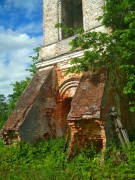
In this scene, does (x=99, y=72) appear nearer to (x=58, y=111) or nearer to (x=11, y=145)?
(x=58, y=111)

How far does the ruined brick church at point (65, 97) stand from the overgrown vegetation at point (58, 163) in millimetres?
424

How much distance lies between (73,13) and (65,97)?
430 centimetres

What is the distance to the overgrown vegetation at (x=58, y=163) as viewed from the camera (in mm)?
6277

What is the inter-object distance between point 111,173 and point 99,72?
3.43 m

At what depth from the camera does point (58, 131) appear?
9992 millimetres

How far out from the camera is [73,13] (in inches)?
464

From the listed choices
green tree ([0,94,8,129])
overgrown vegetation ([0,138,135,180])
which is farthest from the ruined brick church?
green tree ([0,94,8,129])

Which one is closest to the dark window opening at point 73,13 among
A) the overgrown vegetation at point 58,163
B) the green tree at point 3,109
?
the overgrown vegetation at point 58,163

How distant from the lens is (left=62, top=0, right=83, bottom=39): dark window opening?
1138 centimetres

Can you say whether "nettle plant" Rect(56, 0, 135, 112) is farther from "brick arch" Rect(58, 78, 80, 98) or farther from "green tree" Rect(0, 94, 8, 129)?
"green tree" Rect(0, 94, 8, 129)

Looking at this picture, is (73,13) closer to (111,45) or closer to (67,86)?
(67,86)

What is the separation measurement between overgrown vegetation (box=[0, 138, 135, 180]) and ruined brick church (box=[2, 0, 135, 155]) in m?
0.42

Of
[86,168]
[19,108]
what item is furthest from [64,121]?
[86,168]

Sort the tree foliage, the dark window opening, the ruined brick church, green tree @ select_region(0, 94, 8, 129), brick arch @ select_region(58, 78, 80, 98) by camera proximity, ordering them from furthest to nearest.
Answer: green tree @ select_region(0, 94, 8, 129), the dark window opening, brick arch @ select_region(58, 78, 80, 98), the ruined brick church, the tree foliage
